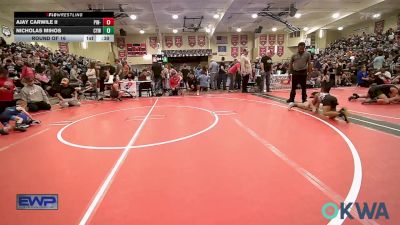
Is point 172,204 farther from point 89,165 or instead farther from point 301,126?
point 301,126

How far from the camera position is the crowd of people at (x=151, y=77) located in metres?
7.31

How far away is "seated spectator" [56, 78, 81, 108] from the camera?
9164 mm

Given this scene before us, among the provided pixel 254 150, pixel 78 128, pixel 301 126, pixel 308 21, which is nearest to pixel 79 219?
pixel 254 150

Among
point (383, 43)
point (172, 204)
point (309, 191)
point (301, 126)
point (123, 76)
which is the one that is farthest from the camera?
point (383, 43)

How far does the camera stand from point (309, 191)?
2.48 m

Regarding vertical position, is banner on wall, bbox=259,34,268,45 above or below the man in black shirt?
above

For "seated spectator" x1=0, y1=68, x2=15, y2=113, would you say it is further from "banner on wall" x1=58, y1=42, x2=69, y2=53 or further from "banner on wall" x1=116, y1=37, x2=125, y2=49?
"banner on wall" x1=116, y1=37, x2=125, y2=49

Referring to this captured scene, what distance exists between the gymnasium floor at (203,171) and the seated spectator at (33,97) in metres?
2.92

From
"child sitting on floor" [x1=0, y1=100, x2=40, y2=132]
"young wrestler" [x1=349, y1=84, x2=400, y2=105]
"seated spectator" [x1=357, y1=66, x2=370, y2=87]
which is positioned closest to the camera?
"child sitting on floor" [x1=0, y1=100, x2=40, y2=132]

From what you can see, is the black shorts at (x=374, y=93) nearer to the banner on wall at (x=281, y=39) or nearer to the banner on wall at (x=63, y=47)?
the banner on wall at (x=281, y=39)

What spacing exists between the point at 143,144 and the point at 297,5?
16617 mm
